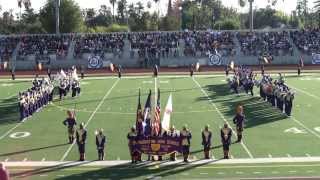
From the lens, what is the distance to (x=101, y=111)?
29.4 metres

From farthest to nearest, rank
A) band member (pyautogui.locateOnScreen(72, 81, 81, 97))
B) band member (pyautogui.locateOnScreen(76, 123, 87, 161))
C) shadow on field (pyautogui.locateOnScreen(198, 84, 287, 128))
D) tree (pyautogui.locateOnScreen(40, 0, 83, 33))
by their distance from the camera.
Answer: tree (pyautogui.locateOnScreen(40, 0, 83, 33)) < band member (pyautogui.locateOnScreen(72, 81, 81, 97)) < shadow on field (pyautogui.locateOnScreen(198, 84, 287, 128)) < band member (pyautogui.locateOnScreen(76, 123, 87, 161))

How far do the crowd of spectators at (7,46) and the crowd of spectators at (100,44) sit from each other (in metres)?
6.28

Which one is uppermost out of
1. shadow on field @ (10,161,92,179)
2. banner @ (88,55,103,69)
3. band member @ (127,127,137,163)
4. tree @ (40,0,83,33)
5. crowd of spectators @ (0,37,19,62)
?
tree @ (40,0,83,33)

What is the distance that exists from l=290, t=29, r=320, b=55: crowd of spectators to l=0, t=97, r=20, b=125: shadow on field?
33.9m

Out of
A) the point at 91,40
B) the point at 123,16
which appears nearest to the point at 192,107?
the point at 91,40

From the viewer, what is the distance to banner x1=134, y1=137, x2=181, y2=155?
1834 cm

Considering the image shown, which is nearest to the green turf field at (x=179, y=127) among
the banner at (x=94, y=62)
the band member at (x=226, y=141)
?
the band member at (x=226, y=141)

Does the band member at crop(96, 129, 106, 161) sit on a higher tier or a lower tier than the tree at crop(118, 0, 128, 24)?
lower

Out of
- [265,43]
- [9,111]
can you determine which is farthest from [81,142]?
[265,43]

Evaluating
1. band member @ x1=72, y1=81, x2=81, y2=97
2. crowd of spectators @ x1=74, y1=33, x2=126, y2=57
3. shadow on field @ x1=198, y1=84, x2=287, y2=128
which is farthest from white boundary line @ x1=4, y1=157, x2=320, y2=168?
crowd of spectators @ x1=74, y1=33, x2=126, y2=57

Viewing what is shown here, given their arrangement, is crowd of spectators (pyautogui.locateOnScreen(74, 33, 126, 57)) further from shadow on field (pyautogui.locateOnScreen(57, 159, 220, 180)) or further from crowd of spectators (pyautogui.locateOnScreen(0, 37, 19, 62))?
shadow on field (pyautogui.locateOnScreen(57, 159, 220, 180))

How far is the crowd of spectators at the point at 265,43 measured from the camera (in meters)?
60.3

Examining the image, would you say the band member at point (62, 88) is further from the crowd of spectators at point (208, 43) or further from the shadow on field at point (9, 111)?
the crowd of spectators at point (208, 43)

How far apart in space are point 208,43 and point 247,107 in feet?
108
